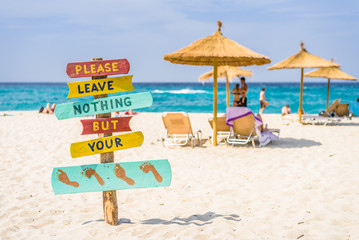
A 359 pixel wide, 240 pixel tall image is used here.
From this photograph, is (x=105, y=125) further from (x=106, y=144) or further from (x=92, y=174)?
(x=92, y=174)

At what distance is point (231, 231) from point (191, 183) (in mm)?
1700

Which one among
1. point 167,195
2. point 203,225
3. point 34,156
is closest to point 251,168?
point 167,195

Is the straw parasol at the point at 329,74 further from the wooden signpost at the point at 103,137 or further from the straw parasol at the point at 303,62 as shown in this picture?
the wooden signpost at the point at 103,137

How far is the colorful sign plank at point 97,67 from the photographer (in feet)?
9.37

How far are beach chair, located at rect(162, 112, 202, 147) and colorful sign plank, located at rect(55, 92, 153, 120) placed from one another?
4.36 m

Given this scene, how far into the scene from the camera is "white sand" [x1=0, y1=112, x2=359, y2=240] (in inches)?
123

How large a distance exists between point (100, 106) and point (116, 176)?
64 cm

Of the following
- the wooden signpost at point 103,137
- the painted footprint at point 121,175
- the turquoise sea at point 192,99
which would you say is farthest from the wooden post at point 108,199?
the turquoise sea at point 192,99

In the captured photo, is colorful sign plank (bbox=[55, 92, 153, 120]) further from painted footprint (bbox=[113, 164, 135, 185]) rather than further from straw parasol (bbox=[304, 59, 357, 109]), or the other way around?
straw parasol (bbox=[304, 59, 357, 109])

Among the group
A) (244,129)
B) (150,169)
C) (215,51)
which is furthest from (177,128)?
(150,169)

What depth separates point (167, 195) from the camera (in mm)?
4266

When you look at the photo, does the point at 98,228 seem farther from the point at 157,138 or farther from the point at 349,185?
the point at 157,138

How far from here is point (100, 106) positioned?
2857 mm

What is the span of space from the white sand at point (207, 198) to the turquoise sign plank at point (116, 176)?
1.55ft
